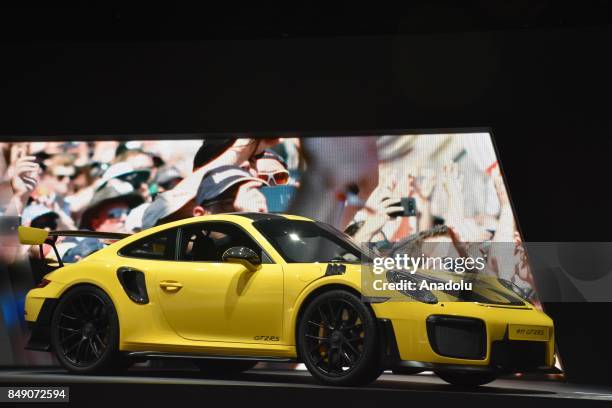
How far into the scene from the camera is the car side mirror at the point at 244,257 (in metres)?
5.28

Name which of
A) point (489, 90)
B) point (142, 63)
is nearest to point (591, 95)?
point (489, 90)

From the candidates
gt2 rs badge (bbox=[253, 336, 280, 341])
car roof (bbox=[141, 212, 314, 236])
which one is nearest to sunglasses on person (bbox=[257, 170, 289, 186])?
car roof (bbox=[141, 212, 314, 236])

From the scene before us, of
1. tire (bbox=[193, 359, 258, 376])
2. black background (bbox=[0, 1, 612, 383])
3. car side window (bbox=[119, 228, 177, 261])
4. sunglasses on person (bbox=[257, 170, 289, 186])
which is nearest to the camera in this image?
car side window (bbox=[119, 228, 177, 261])

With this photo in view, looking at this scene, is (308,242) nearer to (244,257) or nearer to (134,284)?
(244,257)

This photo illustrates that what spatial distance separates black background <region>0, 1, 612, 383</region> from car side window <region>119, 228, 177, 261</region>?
2.42 meters

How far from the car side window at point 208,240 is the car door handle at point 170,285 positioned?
22 cm

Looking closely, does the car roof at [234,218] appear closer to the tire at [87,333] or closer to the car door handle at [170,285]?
the car door handle at [170,285]

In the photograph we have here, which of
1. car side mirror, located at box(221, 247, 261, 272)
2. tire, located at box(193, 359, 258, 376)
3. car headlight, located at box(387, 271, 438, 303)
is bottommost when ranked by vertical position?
tire, located at box(193, 359, 258, 376)

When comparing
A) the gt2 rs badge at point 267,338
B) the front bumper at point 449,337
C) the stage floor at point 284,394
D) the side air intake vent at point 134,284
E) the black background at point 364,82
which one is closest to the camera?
the stage floor at point 284,394

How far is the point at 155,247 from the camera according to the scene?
598 centimetres

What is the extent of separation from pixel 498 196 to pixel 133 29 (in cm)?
383

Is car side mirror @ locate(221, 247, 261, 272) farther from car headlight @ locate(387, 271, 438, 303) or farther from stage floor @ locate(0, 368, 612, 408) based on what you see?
car headlight @ locate(387, 271, 438, 303)

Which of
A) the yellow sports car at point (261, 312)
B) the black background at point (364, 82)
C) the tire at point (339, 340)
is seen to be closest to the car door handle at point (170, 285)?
the yellow sports car at point (261, 312)

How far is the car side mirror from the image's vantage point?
528cm
